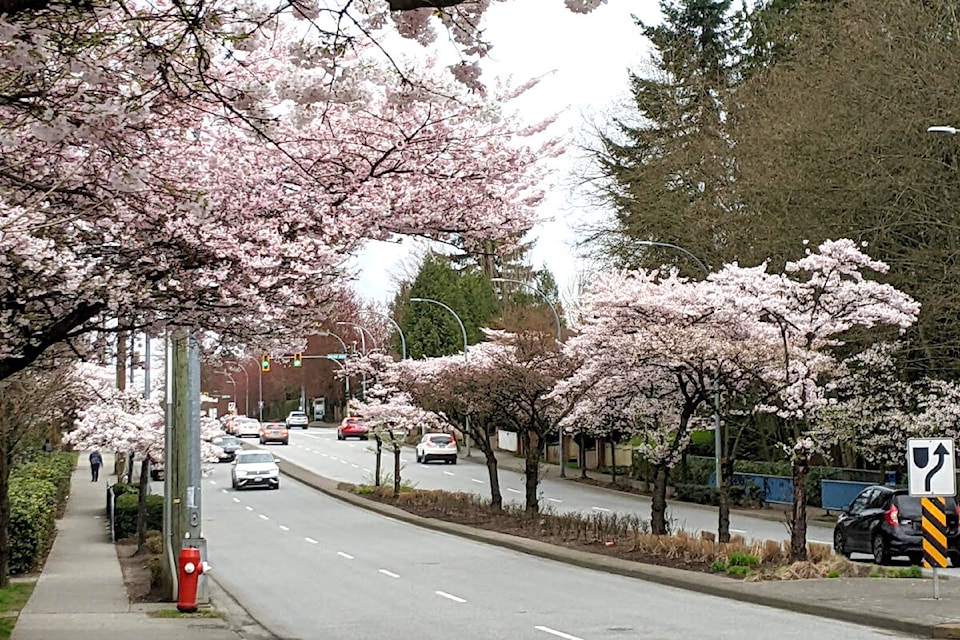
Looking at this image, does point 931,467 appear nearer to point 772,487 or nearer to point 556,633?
point 556,633

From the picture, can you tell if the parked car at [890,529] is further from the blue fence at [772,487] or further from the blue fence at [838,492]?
the blue fence at [772,487]

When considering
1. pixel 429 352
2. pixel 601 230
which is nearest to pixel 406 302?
pixel 429 352

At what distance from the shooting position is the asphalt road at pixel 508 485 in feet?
114

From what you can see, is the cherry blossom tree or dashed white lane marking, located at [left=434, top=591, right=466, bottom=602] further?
the cherry blossom tree

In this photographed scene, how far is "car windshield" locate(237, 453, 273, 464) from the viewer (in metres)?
54.6

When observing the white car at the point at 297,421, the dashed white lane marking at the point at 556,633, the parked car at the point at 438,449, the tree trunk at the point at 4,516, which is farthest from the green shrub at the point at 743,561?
the white car at the point at 297,421

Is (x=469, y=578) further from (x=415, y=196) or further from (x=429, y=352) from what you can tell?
(x=429, y=352)

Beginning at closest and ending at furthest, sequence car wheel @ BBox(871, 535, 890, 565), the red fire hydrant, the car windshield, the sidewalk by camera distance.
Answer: the sidewalk < the red fire hydrant < car wheel @ BBox(871, 535, 890, 565) < the car windshield

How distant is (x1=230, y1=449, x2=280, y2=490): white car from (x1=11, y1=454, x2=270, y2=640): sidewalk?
21.0 metres

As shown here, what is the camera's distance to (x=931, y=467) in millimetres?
17250

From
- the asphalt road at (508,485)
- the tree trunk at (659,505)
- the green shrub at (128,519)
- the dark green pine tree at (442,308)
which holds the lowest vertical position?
the asphalt road at (508,485)

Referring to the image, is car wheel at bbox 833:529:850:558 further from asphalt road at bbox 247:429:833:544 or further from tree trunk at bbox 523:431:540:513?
tree trunk at bbox 523:431:540:513

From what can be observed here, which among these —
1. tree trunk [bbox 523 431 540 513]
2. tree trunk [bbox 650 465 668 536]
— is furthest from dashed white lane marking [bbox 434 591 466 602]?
tree trunk [bbox 523 431 540 513]

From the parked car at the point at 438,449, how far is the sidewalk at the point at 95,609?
1264 inches
